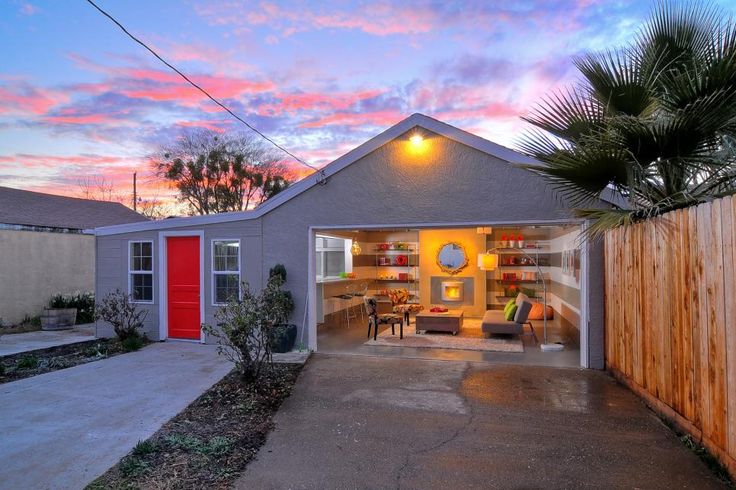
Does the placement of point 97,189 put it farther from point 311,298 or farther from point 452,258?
point 311,298

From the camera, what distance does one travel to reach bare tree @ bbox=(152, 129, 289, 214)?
2264 centimetres

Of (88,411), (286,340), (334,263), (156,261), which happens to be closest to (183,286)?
(156,261)

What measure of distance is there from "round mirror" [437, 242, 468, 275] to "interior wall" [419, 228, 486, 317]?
107 millimetres

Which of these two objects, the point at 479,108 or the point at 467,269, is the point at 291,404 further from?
the point at 467,269

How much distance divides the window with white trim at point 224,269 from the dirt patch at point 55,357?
1931mm

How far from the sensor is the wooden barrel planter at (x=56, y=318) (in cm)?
1201

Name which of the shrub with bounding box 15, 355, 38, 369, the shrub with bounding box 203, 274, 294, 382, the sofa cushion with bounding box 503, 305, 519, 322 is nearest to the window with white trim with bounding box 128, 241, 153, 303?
the shrub with bounding box 15, 355, 38, 369

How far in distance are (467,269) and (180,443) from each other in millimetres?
10753

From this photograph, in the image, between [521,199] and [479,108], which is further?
[479,108]

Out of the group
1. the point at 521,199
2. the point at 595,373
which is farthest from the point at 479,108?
the point at 595,373

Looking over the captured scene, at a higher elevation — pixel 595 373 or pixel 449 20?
pixel 449 20

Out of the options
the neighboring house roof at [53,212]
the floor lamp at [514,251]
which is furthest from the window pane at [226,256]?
the neighboring house roof at [53,212]

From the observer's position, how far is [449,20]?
8.21 metres

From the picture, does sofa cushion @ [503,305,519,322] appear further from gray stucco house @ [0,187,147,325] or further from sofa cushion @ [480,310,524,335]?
gray stucco house @ [0,187,147,325]
